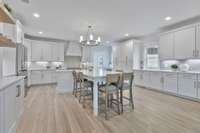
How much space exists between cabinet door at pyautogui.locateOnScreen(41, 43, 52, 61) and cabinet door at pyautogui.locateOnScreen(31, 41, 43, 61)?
0.16 metres

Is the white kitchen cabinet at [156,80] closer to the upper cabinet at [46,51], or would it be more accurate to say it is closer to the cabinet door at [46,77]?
the upper cabinet at [46,51]

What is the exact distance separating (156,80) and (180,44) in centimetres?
173

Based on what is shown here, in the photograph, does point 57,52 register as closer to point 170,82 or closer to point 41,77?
point 41,77

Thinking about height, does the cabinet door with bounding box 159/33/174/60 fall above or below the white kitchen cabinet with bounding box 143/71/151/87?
above

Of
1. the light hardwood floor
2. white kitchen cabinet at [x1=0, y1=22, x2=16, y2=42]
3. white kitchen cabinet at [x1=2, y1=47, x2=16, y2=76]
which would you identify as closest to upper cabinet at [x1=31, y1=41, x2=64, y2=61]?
white kitchen cabinet at [x1=2, y1=47, x2=16, y2=76]

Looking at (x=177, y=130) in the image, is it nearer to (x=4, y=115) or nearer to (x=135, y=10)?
(x=4, y=115)

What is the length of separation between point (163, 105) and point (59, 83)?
12.8 ft

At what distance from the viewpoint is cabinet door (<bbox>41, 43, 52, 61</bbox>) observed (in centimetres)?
706

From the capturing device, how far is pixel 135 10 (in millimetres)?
3549

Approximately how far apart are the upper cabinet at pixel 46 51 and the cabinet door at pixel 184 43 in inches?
239

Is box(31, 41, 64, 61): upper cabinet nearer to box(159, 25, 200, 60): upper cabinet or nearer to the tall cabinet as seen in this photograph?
the tall cabinet

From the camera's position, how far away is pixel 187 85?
13.8 ft

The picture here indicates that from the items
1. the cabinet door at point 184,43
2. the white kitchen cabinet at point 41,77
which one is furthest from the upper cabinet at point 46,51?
the cabinet door at point 184,43

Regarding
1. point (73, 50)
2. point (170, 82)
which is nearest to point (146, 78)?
point (170, 82)
